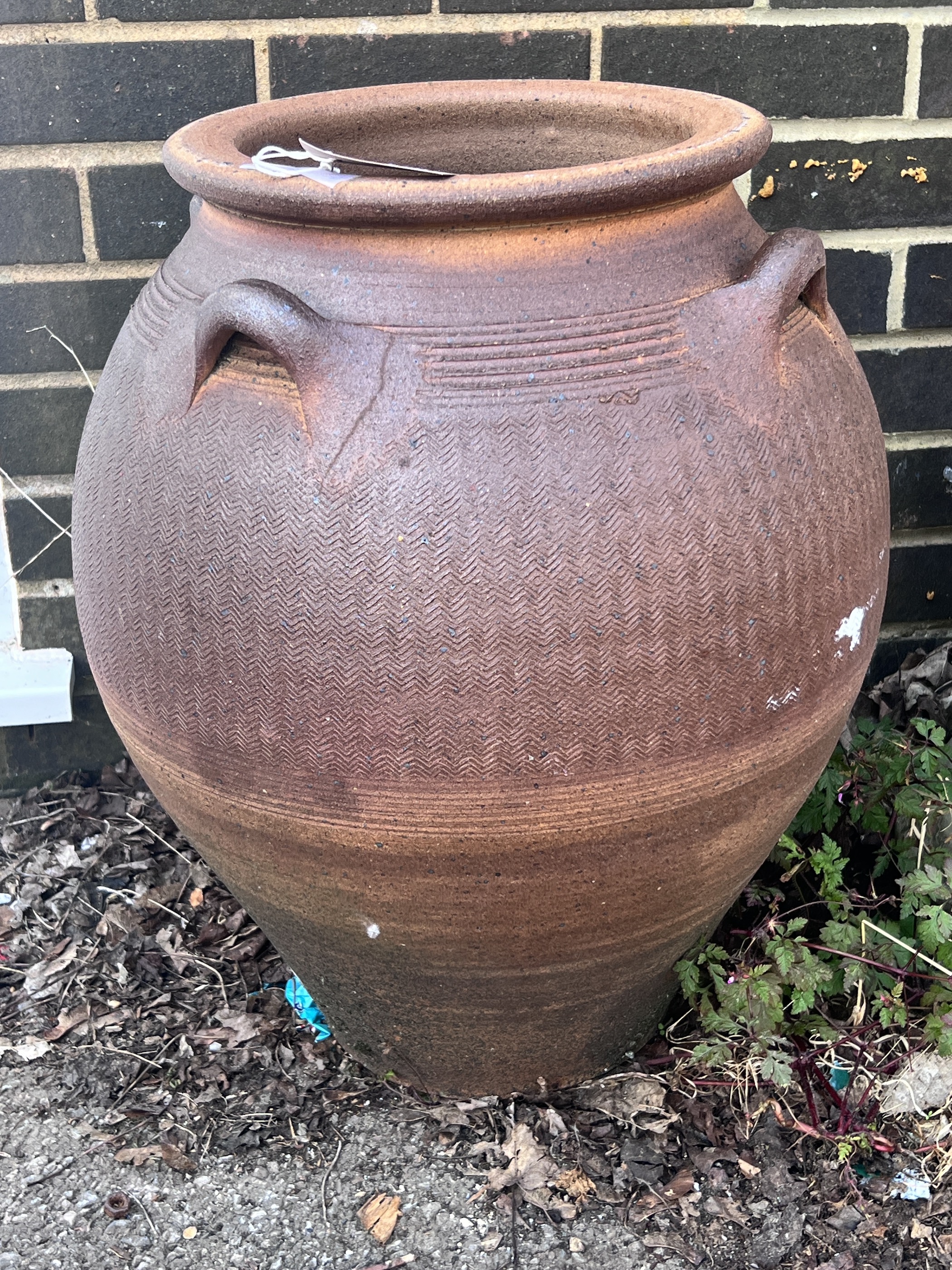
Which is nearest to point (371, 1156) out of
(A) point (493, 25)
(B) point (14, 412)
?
(B) point (14, 412)

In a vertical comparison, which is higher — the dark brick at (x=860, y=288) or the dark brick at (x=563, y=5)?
the dark brick at (x=563, y=5)

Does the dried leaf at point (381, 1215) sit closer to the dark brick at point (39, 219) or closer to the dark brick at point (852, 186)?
the dark brick at point (39, 219)

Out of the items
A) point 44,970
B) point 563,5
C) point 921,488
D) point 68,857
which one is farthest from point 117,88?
point 921,488

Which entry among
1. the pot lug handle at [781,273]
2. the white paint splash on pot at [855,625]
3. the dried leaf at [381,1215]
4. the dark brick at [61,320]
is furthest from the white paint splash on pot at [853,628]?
the dark brick at [61,320]

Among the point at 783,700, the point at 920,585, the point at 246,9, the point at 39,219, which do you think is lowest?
the point at 920,585

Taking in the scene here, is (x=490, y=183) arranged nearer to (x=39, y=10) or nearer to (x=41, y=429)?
(x=39, y=10)

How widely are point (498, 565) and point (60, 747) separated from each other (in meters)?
1.59

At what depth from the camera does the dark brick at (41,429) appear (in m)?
2.47

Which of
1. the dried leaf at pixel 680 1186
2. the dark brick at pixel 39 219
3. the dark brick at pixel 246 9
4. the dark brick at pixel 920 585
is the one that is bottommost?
the dried leaf at pixel 680 1186

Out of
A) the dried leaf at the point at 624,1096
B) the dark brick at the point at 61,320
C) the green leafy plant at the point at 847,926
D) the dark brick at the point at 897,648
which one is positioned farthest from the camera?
the dark brick at the point at 897,648

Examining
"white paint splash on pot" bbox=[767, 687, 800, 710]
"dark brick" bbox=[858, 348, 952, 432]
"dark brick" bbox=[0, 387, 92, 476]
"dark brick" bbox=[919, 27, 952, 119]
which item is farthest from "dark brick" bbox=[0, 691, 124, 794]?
"dark brick" bbox=[919, 27, 952, 119]

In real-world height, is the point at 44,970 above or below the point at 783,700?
below

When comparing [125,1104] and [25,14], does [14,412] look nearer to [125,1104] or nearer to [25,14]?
[25,14]

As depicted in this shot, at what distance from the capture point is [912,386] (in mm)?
2650
